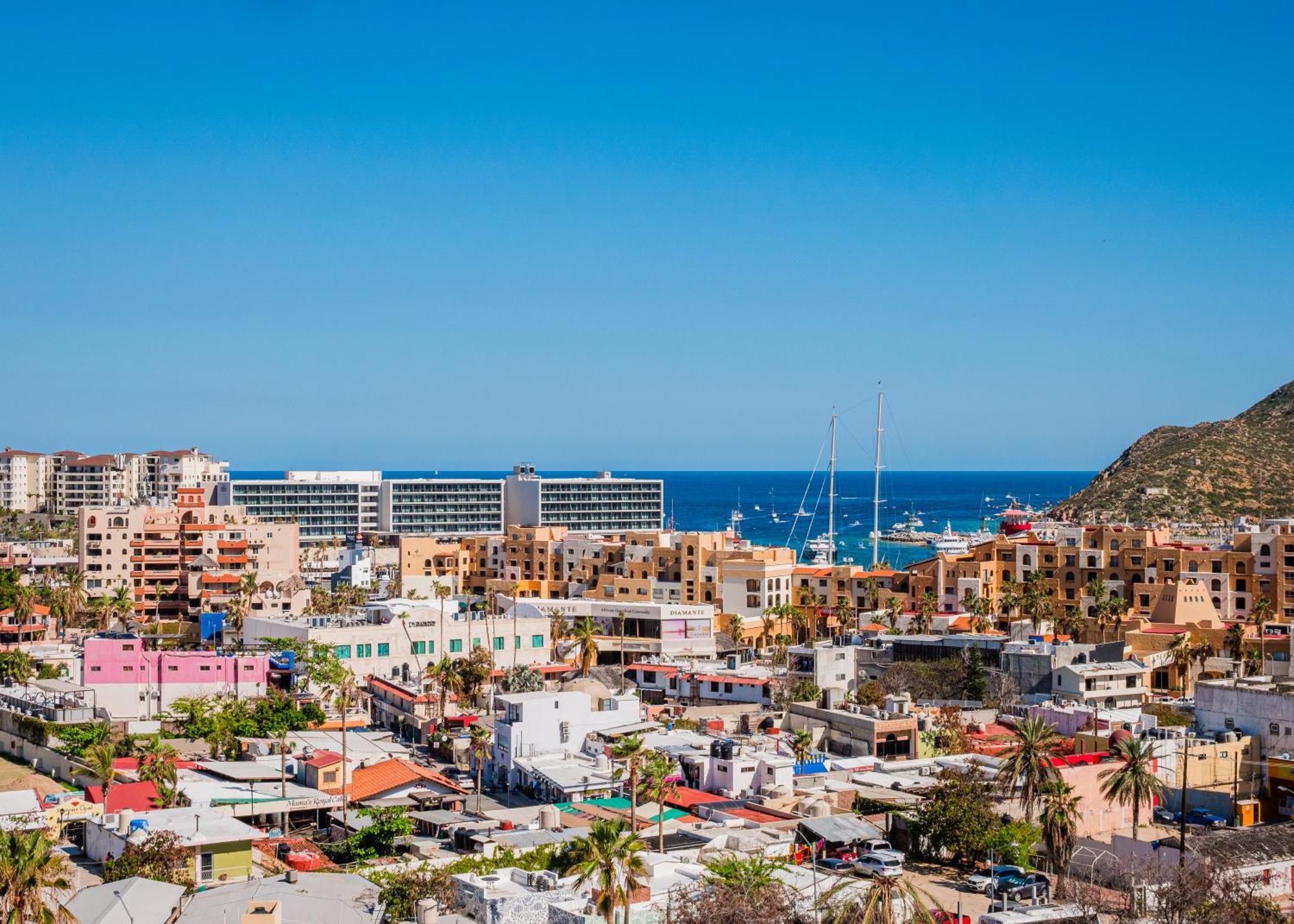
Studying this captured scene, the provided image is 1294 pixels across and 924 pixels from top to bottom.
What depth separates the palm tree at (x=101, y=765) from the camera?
39.7 metres

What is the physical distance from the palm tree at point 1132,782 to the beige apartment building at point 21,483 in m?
A: 136

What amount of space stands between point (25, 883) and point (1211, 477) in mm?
146011

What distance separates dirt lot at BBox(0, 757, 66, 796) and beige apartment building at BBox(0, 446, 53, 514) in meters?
118

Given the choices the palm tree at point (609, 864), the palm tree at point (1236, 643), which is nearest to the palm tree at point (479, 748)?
the palm tree at point (609, 864)

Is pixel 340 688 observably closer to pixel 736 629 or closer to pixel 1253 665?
pixel 736 629

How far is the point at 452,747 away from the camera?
161 ft

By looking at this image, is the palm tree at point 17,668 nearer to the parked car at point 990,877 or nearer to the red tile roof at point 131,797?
the red tile roof at point 131,797

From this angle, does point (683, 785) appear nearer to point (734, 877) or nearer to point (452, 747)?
point (452, 747)

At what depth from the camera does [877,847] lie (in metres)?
35.4

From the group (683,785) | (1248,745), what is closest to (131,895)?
(683,785)

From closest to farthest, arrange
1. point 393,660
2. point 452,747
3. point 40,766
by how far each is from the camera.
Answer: point 40,766, point 452,747, point 393,660

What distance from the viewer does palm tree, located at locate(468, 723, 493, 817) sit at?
134 feet

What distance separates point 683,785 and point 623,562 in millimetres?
49939

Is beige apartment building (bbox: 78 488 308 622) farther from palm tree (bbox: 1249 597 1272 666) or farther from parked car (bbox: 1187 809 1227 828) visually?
parked car (bbox: 1187 809 1227 828)
